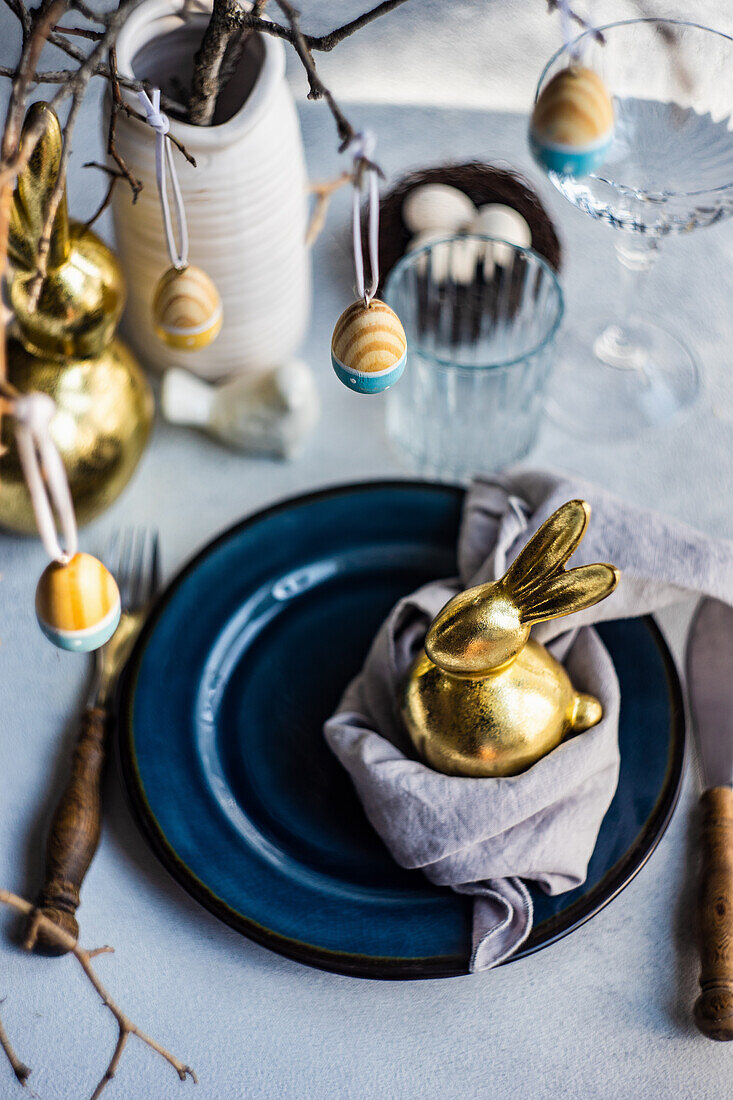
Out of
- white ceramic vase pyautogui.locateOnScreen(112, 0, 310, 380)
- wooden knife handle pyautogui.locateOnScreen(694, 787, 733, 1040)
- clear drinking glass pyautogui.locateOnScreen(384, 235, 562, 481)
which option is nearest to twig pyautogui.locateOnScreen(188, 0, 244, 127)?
white ceramic vase pyautogui.locateOnScreen(112, 0, 310, 380)

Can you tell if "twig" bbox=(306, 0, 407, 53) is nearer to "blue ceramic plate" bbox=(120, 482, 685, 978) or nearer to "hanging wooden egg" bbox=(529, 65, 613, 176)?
"hanging wooden egg" bbox=(529, 65, 613, 176)

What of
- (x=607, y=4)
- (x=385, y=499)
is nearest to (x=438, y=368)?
(x=385, y=499)

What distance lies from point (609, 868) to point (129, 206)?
1.13ft

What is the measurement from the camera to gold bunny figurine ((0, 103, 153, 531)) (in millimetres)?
360

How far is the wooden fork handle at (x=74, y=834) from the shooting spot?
39 cm

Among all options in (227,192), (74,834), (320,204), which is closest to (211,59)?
(227,192)

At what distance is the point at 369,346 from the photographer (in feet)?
0.97

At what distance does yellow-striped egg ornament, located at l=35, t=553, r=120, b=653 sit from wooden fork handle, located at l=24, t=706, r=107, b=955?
0.46 ft

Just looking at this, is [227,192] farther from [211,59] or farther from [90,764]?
[90,764]

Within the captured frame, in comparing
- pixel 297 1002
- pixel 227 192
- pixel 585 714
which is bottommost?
pixel 297 1002

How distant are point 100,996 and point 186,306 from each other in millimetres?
243

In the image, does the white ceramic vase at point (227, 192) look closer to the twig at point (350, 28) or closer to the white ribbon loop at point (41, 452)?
the twig at point (350, 28)

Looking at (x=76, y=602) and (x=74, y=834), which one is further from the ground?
(x=76, y=602)

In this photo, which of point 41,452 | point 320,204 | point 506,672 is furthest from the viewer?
point 320,204
